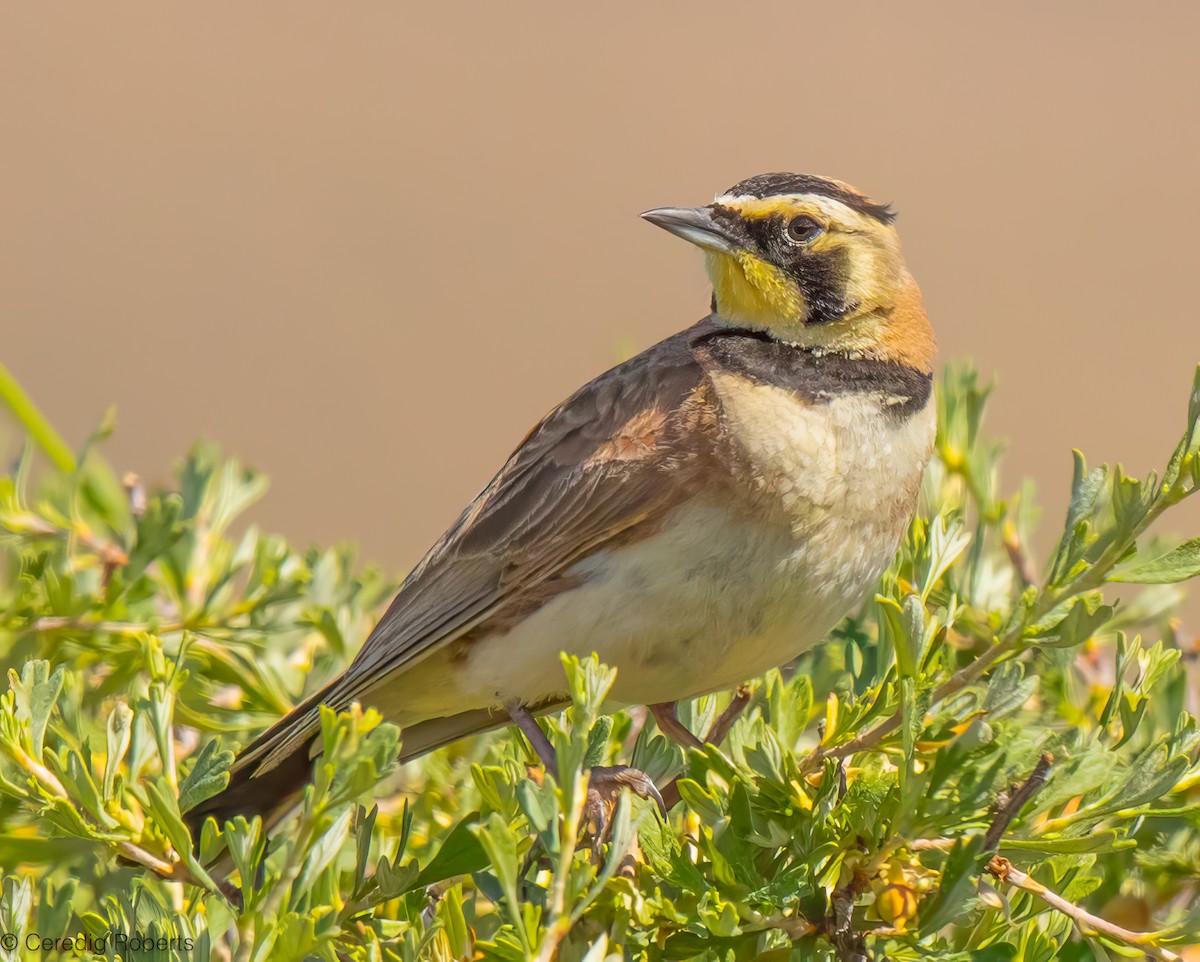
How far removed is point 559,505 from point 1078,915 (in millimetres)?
1829

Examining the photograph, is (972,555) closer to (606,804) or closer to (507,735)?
(606,804)

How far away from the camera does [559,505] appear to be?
3578 mm

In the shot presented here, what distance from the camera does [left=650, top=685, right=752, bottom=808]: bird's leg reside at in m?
3.14

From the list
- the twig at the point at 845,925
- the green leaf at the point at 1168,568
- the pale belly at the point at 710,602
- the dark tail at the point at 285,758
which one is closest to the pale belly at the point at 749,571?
the pale belly at the point at 710,602

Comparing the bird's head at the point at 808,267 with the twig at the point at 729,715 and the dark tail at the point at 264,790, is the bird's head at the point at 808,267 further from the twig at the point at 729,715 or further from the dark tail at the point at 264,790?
the dark tail at the point at 264,790

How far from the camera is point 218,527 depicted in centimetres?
348

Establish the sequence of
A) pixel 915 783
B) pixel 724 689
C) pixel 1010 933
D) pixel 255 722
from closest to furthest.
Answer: pixel 915 783, pixel 1010 933, pixel 255 722, pixel 724 689

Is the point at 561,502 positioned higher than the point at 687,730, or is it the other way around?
the point at 561,502

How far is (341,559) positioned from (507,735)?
2.04ft

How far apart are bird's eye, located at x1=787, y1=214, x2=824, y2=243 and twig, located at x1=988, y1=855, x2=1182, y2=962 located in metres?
2.10

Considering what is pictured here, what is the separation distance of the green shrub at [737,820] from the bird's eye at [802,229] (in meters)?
1.24

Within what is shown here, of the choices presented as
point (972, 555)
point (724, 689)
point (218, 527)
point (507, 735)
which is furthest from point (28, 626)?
point (972, 555)

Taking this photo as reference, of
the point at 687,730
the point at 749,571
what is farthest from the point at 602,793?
the point at 749,571

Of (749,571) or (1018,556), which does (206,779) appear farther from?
(1018,556)
